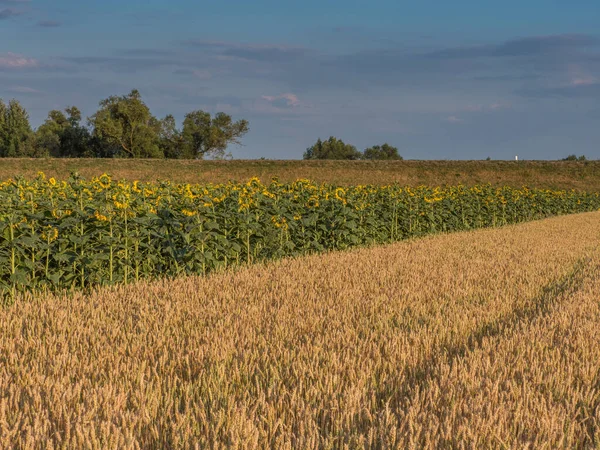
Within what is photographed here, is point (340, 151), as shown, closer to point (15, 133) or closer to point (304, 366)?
point (15, 133)

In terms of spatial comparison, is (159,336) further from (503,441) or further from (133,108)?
(133,108)

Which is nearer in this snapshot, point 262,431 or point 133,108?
point 262,431

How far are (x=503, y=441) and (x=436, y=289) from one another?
4353 millimetres

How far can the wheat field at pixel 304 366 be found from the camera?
322 centimetres

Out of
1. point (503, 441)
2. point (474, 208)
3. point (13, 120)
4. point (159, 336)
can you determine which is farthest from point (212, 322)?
point (13, 120)

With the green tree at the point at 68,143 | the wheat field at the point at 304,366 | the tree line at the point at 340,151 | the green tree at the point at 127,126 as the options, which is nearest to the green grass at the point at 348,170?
the green tree at the point at 127,126

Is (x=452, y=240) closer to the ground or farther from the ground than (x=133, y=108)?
closer to the ground

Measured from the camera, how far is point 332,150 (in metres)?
121

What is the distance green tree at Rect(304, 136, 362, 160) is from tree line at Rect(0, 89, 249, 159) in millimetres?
45114

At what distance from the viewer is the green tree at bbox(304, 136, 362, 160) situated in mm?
120250

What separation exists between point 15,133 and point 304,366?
83.0m

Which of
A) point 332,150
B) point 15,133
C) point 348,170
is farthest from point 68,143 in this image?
point 332,150

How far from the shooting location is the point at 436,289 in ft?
24.6

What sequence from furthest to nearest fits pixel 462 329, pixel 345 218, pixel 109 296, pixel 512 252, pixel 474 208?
1. pixel 474 208
2. pixel 345 218
3. pixel 512 252
4. pixel 109 296
5. pixel 462 329
